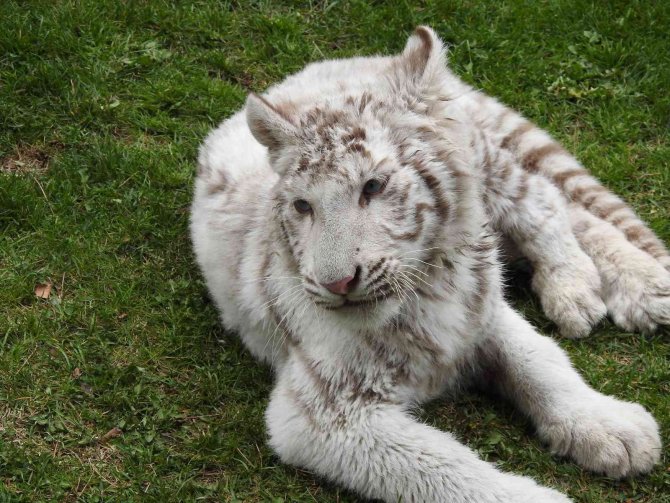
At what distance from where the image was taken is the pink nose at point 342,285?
4344 mm

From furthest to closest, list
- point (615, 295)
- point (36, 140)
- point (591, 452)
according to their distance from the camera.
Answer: point (36, 140) < point (615, 295) < point (591, 452)

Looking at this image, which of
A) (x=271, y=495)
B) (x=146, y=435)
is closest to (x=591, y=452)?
(x=271, y=495)

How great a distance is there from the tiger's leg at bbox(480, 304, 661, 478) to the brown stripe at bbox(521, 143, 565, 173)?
1.19 m

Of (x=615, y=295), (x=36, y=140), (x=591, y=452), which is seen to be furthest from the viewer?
(x=36, y=140)

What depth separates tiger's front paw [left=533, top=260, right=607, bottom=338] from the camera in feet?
18.8

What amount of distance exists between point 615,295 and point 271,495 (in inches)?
94.0

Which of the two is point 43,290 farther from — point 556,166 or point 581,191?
point 581,191

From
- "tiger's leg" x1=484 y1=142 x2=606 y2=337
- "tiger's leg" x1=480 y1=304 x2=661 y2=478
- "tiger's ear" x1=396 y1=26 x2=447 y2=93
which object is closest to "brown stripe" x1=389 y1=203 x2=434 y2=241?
"tiger's ear" x1=396 y1=26 x2=447 y2=93

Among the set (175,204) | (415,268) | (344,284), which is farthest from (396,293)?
(175,204)

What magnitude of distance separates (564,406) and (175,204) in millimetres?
2994

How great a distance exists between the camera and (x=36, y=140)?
7.02 meters

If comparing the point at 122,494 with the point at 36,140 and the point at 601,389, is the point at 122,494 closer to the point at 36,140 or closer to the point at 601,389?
the point at 601,389

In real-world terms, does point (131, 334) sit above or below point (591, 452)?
below

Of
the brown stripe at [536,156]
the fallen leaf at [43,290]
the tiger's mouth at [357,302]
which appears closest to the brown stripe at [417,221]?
the tiger's mouth at [357,302]
